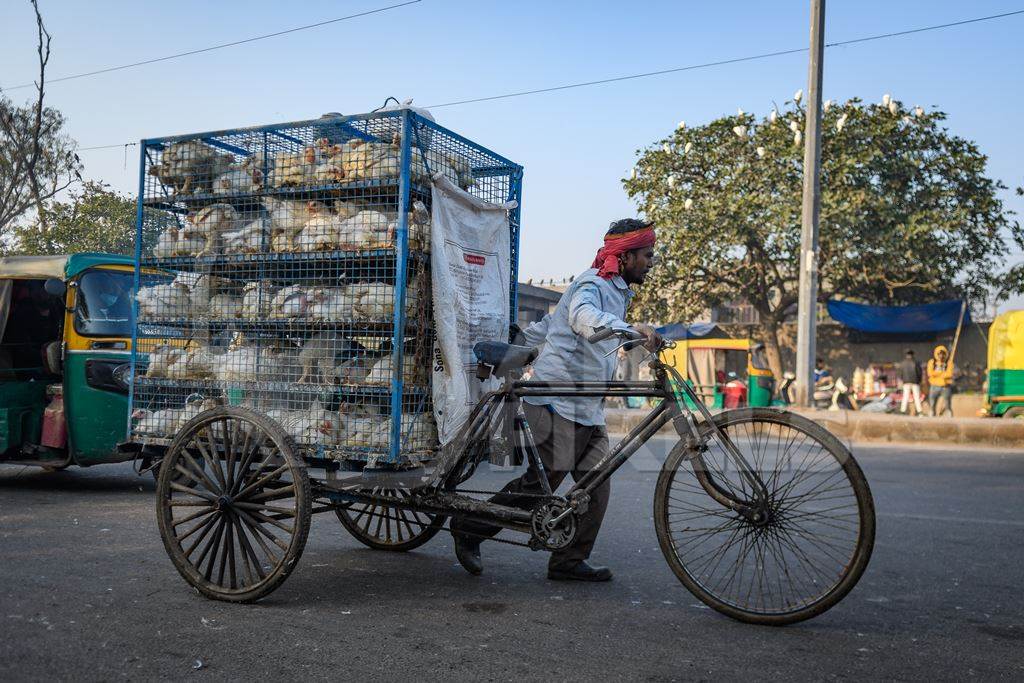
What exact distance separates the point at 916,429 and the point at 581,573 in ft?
34.6

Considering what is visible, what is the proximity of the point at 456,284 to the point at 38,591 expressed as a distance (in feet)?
7.78

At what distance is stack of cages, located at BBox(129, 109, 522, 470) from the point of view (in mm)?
4152

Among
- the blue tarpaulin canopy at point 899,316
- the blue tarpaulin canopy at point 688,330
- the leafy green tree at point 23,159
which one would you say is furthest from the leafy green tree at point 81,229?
the blue tarpaulin canopy at point 899,316

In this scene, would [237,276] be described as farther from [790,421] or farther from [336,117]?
[790,421]

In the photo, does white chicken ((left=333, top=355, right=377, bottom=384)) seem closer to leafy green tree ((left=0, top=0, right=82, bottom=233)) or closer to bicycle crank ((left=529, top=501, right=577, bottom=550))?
bicycle crank ((left=529, top=501, right=577, bottom=550))

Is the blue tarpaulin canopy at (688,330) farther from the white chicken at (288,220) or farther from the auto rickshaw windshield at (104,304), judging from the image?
the white chicken at (288,220)

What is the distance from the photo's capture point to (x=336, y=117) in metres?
4.39

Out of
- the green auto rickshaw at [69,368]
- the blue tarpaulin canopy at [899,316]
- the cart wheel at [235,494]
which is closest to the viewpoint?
the cart wheel at [235,494]

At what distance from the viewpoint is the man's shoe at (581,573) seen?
176 inches

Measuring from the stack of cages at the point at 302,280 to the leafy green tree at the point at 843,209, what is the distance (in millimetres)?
19679

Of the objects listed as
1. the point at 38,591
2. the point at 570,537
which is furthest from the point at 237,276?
the point at 570,537

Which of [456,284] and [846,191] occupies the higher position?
[846,191]

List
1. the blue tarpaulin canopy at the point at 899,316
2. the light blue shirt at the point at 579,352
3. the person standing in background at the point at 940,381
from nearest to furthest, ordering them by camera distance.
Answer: the light blue shirt at the point at 579,352 < the person standing in background at the point at 940,381 < the blue tarpaulin canopy at the point at 899,316

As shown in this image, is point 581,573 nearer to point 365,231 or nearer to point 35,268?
point 365,231
